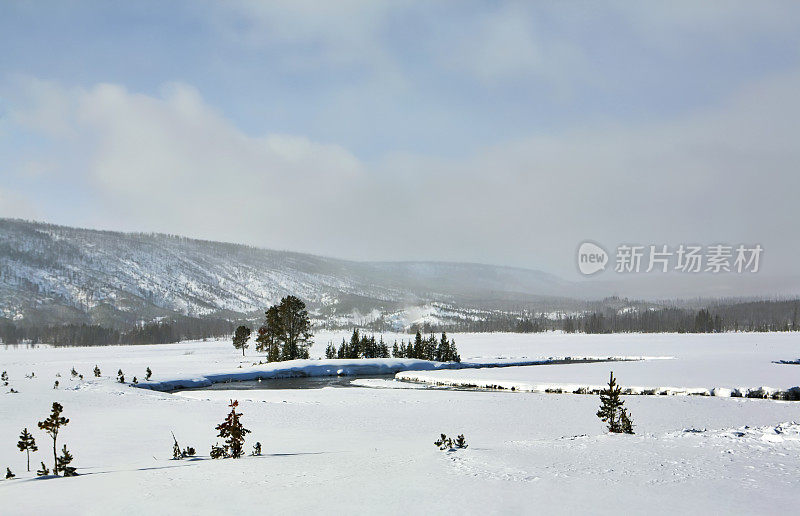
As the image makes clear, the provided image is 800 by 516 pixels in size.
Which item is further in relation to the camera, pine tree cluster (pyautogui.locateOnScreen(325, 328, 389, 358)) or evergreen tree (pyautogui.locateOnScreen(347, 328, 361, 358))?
Result: pine tree cluster (pyautogui.locateOnScreen(325, 328, 389, 358))

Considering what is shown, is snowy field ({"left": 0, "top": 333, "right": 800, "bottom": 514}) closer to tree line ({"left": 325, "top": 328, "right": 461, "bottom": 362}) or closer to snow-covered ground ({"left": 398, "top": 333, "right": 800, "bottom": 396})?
snow-covered ground ({"left": 398, "top": 333, "right": 800, "bottom": 396})

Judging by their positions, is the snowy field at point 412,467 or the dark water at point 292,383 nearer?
the snowy field at point 412,467

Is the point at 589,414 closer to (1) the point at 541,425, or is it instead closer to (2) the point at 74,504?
(1) the point at 541,425

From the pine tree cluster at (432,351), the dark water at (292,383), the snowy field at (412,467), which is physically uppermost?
the snowy field at (412,467)

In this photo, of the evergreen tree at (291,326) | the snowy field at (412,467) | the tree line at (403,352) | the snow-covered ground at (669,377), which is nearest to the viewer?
the snowy field at (412,467)

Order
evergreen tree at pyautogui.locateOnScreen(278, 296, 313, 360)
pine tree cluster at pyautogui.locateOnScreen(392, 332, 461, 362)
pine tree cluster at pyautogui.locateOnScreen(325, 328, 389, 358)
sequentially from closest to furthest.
A: evergreen tree at pyautogui.locateOnScreen(278, 296, 313, 360) → pine tree cluster at pyautogui.locateOnScreen(392, 332, 461, 362) → pine tree cluster at pyautogui.locateOnScreen(325, 328, 389, 358)

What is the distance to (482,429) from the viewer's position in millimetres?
25453

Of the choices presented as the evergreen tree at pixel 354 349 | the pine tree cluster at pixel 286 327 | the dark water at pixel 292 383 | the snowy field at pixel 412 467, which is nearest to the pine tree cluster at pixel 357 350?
the evergreen tree at pixel 354 349

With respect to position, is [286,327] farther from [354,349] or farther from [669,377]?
[669,377]

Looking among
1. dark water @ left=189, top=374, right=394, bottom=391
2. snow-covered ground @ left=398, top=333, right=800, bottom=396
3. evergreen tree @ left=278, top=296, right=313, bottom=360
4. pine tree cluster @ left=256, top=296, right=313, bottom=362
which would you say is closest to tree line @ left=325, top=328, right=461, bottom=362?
evergreen tree @ left=278, top=296, right=313, bottom=360

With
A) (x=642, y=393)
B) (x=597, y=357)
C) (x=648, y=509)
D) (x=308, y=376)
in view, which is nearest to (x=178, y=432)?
(x=648, y=509)

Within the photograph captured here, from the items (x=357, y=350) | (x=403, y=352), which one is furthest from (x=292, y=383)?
(x=403, y=352)

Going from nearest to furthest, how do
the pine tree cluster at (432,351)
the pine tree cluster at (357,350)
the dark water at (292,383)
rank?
the dark water at (292,383)
the pine tree cluster at (432,351)
the pine tree cluster at (357,350)

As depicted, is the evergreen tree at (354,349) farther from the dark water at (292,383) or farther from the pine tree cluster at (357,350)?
the dark water at (292,383)
